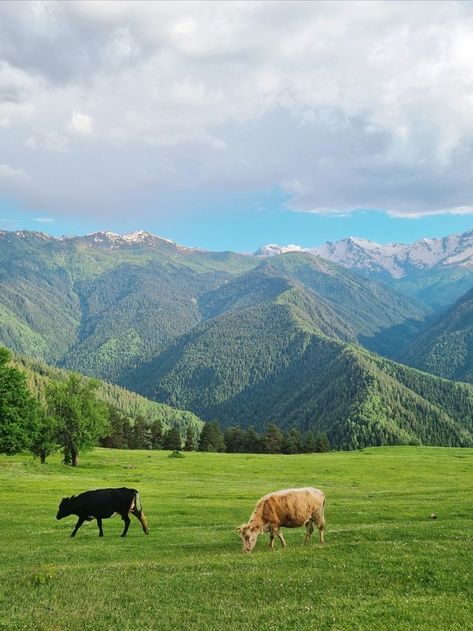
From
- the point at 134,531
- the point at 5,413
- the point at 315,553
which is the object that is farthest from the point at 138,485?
the point at 315,553

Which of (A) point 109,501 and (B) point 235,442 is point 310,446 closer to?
(B) point 235,442

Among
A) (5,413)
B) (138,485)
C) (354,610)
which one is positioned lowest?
(138,485)

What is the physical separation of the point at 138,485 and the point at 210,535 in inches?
1366

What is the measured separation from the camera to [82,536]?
110ft

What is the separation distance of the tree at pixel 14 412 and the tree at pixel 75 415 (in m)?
16.1

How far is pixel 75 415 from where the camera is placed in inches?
3639

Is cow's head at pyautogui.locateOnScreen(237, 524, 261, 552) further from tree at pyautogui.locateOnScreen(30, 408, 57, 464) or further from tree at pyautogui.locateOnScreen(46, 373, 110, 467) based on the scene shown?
tree at pyautogui.locateOnScreen(46, 373, 110, 467)

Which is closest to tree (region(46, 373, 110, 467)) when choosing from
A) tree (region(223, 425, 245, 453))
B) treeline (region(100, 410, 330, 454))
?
treeline (region(100, 410, 330, 454))

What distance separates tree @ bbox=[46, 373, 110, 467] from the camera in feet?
302

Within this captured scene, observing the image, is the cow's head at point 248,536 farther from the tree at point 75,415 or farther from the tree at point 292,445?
the tree at point 292,445

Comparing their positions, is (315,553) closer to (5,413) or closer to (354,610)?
(354,610)

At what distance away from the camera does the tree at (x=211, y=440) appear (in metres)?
177

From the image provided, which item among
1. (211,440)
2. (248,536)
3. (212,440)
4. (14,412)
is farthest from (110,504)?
(212,440)

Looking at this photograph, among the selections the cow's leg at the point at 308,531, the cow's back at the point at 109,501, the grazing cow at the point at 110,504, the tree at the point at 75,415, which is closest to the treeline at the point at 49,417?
the tree at the point at 75,415
